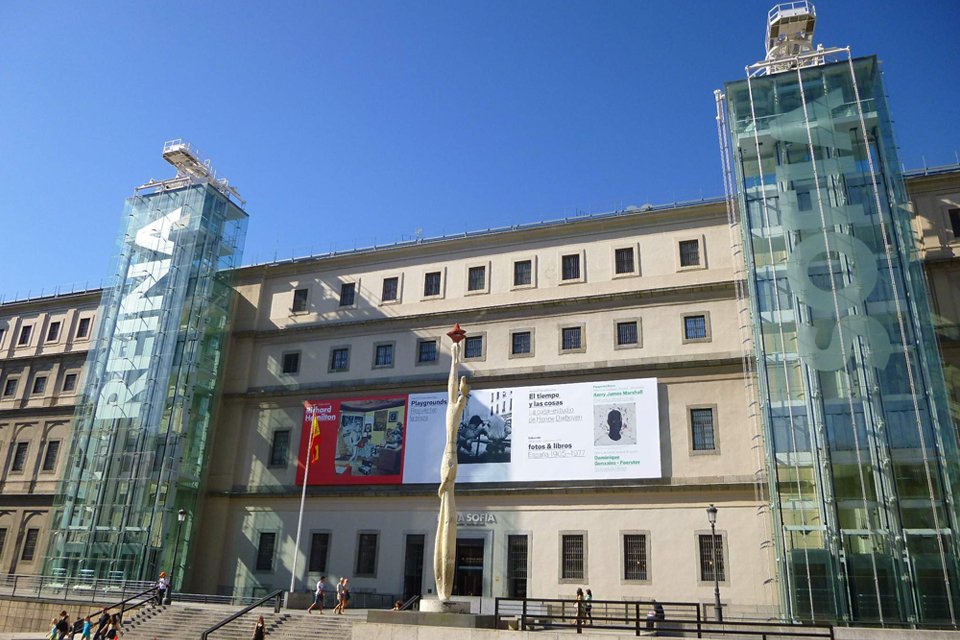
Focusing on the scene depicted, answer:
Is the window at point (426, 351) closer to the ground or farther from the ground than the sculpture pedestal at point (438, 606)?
farther from the ground

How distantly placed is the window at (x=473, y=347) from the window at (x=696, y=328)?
9.40 metres

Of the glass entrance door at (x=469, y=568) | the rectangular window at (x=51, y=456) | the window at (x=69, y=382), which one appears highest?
the window at (x=69, y=382)

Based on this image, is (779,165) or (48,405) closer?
(779,165)

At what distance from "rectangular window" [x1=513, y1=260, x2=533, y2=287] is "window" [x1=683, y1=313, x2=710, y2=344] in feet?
25.2

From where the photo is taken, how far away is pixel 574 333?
34.8 m

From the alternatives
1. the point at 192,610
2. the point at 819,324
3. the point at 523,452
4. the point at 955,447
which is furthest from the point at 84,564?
the point at 955,447

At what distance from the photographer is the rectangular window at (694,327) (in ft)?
107

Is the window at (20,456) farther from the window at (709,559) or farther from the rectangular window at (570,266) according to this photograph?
the window at (709,559)

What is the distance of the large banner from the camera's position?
32094mm

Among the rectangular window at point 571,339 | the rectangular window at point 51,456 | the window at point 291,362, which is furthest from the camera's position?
the rectangular window at point 51,456

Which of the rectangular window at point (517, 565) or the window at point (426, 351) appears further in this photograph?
the window at point (426, 351)

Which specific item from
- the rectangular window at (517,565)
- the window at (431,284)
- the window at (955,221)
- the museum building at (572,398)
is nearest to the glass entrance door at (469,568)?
the museum building at (572,398)

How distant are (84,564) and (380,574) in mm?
14135

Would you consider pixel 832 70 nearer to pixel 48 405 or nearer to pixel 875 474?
pixel 875 474
